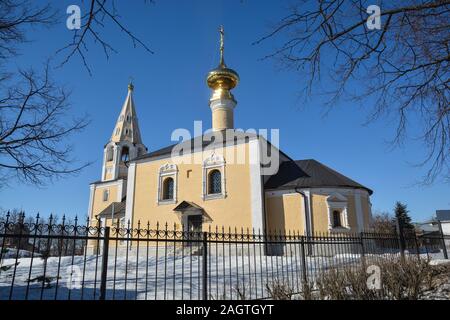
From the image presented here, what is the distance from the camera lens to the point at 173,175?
846 inches

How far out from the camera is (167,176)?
21703 millimetres

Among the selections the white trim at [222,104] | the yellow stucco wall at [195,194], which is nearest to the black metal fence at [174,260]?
the yellow stucco wall at [195,194]

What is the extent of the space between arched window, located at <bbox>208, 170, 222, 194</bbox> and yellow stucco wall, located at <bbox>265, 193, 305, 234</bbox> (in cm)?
301

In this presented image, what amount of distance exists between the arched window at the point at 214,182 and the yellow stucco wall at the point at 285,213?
119 inches

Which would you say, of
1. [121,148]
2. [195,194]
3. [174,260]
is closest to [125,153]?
[121,148]

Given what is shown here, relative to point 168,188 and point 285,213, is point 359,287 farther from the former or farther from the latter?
point 168,188

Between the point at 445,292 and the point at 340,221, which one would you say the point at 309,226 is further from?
the point at 445,292

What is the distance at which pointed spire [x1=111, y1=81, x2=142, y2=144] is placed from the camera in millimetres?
28934

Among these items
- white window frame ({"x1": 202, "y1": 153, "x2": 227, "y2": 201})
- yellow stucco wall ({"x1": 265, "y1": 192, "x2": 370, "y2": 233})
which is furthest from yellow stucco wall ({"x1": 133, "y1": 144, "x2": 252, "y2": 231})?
yellow stucco wall ({"x1": 265, "y1": 192, "x2": 370, "y2": 233})

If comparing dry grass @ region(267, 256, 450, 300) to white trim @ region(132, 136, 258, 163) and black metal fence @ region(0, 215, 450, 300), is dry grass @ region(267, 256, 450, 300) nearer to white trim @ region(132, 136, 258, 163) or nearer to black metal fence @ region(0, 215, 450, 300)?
black metal fence @ region(0, 215, 450, 300)

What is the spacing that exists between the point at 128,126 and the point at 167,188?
10.1 meters
